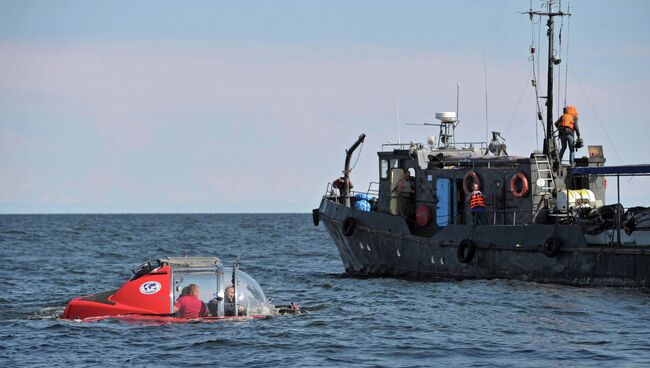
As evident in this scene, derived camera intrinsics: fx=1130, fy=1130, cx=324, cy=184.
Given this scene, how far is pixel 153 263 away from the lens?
82.9ft

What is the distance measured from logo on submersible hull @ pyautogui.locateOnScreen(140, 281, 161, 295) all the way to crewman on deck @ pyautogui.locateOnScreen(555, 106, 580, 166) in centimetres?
1498

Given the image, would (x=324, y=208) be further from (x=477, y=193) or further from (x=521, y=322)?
(x=521, y=322)

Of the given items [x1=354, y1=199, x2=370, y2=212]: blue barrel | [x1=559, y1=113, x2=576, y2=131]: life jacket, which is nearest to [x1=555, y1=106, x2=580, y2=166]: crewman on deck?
[x1=559, y1=113, x2=576, y2=131]: life jacket

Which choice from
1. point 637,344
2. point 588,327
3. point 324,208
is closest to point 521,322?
point 588,327

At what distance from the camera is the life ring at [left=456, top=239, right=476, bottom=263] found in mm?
33094

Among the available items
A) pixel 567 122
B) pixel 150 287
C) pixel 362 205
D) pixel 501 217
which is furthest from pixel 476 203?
pixel 150 287

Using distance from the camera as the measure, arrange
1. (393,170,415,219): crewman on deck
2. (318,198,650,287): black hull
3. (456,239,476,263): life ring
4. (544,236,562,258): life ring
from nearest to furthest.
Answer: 1. (318,198,650,287): black hull
2. (544,236,562,258): life ring
3. (456,239,476,263): life ring
4. (393,170,415,219): crewman on deck

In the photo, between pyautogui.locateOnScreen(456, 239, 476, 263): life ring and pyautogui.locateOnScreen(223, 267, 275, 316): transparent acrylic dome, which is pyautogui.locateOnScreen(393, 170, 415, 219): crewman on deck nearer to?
pyautogui.locateOnScreen(456, 239, 476, 263): life ring

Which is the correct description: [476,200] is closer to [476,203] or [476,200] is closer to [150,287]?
[476,203]

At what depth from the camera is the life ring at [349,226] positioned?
123 ft

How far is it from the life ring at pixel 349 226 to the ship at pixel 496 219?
3cm

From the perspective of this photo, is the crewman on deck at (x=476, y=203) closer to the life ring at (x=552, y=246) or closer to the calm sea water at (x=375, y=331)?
the calm sea water at (x=375, y=331)

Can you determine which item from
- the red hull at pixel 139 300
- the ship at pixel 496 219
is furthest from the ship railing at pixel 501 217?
the red hull at pixel 139 300

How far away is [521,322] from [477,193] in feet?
Answer: 29.5
